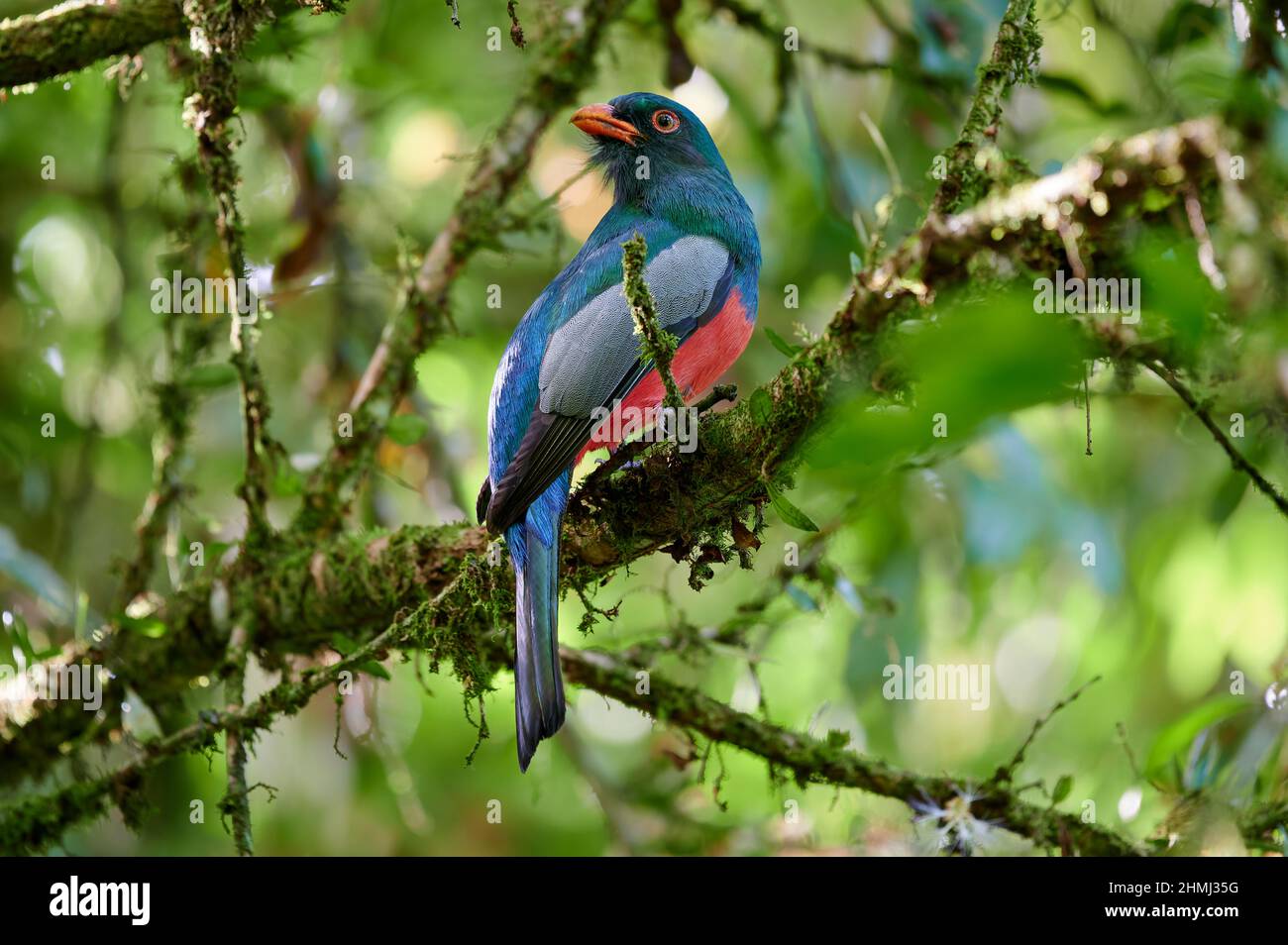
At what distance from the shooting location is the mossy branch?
245 cm

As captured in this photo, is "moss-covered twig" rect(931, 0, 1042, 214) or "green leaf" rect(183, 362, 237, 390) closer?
"moss-covered twig" rect(931, 0, 1042, 214)

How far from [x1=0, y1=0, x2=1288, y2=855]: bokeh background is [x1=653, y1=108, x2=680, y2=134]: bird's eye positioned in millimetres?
341

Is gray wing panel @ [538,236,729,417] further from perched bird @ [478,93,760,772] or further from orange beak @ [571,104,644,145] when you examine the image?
orange beak @ [571,104,644,145]

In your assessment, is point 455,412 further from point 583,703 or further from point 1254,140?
point 1254,140

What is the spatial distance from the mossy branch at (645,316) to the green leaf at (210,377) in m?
2.30

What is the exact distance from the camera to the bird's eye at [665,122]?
16.0ft

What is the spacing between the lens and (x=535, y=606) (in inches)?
129

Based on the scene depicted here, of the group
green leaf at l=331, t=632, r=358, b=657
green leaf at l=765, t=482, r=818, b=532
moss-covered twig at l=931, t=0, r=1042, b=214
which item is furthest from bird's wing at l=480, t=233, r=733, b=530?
moss-covered twig at l=931, t=0, r=1042, b=214

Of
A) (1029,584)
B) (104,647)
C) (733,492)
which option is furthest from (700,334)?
(1029,584)

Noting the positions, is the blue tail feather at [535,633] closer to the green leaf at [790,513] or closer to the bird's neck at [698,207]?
the green leaf at [790,513]

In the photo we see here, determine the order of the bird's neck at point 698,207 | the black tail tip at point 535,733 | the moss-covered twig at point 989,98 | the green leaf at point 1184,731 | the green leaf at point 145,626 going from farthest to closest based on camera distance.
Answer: the bird's neck at point 698,207 < the green leaf at point 145,626 < the green leaf at point 1184,731 < the black tail tip at point 535,733 < the moss-covered twig at point 989,98

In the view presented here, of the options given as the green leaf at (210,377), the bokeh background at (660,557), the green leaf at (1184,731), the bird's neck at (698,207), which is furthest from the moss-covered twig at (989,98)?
the green leaf at (210,377)

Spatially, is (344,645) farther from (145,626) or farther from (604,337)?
(604,337)

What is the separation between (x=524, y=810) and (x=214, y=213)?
4460 mm
